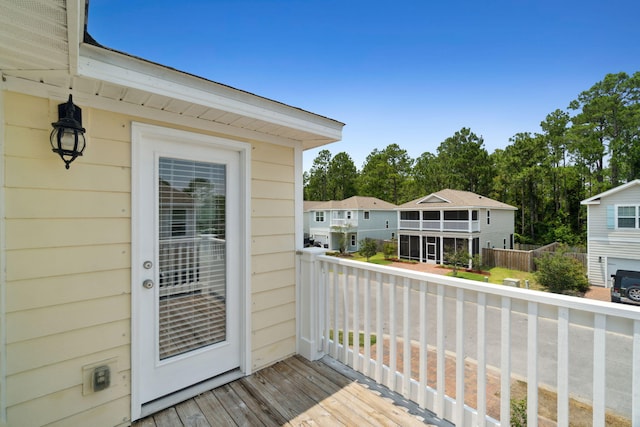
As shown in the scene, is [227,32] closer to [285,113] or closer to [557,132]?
[285,113]

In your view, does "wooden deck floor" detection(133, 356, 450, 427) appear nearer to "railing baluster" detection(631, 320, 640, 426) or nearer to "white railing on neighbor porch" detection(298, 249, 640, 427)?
"white railing on neighbor porch" detection(298, 249, 640, 427)

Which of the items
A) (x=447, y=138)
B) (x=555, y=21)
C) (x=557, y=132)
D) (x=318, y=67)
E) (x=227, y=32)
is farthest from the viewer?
(x=447, y=138)

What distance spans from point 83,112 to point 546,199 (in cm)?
2727

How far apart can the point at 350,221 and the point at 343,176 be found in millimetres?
11213

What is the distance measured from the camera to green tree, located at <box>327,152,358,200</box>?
30547mm

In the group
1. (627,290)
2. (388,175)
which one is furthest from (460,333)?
(388,175)

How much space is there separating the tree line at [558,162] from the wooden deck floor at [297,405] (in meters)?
22.7

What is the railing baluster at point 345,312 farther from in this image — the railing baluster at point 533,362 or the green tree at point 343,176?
the green tree at point 343,176

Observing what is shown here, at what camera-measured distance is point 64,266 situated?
167 centimetres

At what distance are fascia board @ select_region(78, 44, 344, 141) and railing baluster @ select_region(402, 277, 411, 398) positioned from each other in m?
1.53

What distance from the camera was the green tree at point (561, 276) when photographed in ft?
33.0

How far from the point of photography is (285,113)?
234 centimetres

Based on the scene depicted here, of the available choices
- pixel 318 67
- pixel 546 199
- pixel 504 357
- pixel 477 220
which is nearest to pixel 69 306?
pixel 504 357

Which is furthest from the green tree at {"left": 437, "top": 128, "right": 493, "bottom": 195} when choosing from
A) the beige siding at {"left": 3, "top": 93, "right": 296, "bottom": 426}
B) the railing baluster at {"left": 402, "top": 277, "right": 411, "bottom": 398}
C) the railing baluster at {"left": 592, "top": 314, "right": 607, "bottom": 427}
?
the beige siding at {"left": 3, "top": 93, "right": 296, "bottom": 426}
